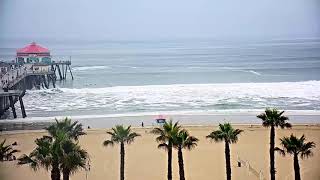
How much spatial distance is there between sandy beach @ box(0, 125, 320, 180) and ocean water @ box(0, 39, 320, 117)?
0.51 meters

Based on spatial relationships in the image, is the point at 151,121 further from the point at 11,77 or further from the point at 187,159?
the point at 11,77

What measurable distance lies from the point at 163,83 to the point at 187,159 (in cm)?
219

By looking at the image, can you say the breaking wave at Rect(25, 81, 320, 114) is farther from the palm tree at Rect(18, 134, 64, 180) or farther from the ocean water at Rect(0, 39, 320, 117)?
the palm tree at Rect(18, 134, 64, 180)

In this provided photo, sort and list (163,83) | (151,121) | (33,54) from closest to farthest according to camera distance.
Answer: (151,121)
(33,54)
(163,83)

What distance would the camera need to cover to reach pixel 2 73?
339 inches

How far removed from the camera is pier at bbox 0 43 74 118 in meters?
8.38

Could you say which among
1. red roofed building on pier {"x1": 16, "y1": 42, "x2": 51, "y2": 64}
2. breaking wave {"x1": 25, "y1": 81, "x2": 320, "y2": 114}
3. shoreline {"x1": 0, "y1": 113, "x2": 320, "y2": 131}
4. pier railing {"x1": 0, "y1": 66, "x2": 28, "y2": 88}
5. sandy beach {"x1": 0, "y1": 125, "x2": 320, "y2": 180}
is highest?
red roofed building on pier {"x1": 16, "y1": 42, "x2": 51, "y2": 64}

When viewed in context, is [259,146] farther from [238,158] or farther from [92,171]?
[92,171]

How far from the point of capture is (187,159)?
7.50 m

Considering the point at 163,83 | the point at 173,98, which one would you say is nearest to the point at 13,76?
the point at 163,83

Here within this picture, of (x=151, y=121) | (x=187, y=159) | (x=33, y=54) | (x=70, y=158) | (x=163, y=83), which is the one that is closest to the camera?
(x=70, y=158)

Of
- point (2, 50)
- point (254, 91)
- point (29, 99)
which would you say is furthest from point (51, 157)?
point (254, 91)

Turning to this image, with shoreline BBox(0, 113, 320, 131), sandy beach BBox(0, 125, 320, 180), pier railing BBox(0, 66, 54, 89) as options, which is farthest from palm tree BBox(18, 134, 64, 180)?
pier railing BBox(0, 66, 54, 89)

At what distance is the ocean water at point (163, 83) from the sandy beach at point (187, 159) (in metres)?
0.51
